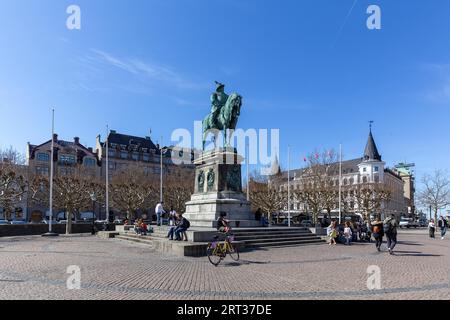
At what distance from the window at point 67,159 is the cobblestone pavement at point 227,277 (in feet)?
223

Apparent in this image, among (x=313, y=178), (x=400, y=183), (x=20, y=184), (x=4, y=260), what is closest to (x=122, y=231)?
(x=4, y=260)

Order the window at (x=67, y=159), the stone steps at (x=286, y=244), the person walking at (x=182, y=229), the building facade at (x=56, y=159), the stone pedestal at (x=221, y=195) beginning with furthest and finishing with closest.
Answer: the window at (x=67, y=159) → the building facade at (x=56, y=159) → the stone pedestal at (x=221, y=195) → the stone steps at (x=286, y=244) → the person walking at (x=182, y=229)

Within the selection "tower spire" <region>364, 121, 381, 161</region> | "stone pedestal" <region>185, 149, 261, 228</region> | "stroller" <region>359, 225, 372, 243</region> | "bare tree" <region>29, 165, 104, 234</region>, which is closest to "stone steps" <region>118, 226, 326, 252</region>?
"stone pedestal" <region>185, 149, 261, 228</region>

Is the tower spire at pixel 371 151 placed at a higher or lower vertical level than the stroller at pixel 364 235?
higher

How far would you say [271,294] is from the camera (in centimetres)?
900

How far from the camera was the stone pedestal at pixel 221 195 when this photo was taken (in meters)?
24.1

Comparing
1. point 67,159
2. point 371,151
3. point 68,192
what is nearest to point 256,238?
point 68,192

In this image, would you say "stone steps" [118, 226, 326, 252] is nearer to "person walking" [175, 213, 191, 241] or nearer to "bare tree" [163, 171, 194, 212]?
"person walking" [175, 213, 191, 241]

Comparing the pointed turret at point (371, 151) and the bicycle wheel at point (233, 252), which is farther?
the pointed turret at point (371, 151)

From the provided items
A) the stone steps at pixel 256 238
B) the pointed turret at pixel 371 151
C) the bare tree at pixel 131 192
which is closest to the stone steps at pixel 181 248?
the stone steps at pixel 256 238

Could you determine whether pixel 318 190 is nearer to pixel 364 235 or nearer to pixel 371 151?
pixel 364 235

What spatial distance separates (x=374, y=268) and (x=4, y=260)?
1395 centimetres

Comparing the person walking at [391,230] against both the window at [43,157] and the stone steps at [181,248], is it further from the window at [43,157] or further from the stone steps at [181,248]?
the window at [43,157]
